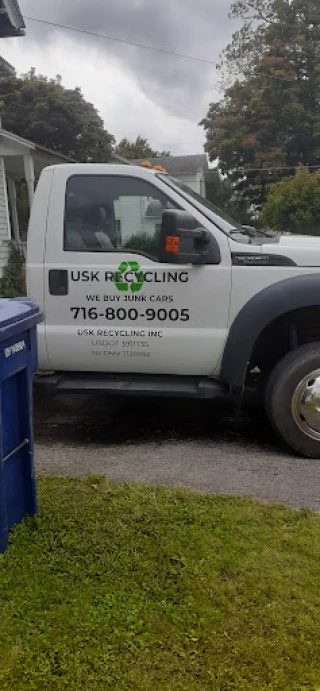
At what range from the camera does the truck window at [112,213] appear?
4074 millimetres

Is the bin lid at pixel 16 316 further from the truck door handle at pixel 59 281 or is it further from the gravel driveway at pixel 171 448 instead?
the gravel driveway at pixel 171 448

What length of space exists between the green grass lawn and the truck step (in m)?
1.03

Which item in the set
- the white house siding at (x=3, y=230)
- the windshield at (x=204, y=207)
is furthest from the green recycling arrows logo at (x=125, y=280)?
the white house siding at (x=3, y=230)

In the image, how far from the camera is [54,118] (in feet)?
87.6

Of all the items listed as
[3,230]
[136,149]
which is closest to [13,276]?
[3,230]

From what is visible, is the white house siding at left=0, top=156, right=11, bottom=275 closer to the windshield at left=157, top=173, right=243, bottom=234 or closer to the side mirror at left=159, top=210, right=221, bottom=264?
the windshield at left=157, top=173, right=243, bottom=234

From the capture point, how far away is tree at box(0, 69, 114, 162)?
87.7ft

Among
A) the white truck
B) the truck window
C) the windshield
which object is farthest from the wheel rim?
the truck window

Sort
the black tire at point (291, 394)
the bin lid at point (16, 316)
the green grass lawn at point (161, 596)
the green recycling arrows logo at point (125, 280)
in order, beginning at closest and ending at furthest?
the green grass lawn at point (161, 596), the bin lid at point (16, 316), the black tire at point (291, 394), the green recycling arrows logo at point (125, 280)

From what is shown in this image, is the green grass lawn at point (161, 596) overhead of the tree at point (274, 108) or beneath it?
beneath

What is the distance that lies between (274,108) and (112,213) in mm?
28760

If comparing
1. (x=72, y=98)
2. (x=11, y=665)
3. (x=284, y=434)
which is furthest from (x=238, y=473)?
(x=72, y=98)

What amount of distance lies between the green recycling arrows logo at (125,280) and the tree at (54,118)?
81.5ft

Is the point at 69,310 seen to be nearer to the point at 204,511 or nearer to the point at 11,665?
the point at 204,511
